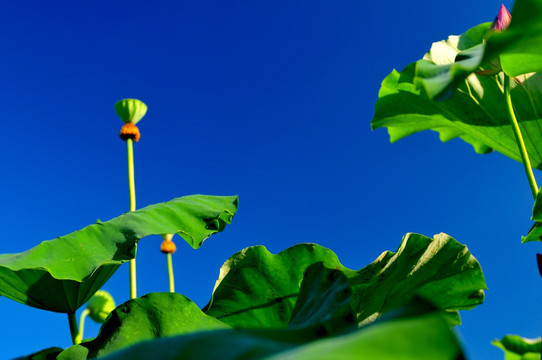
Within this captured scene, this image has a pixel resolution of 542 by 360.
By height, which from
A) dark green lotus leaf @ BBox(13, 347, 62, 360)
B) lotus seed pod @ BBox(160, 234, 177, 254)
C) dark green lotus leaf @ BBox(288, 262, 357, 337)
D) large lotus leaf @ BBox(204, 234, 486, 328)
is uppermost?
lotus seed pod @ BBox(160, 234, 177, 254)

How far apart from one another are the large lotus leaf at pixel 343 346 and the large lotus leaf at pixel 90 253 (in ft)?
2.87

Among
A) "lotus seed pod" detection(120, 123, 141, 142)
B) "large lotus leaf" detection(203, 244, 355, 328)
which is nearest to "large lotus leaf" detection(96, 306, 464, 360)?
"large lotus leaf" detection(203, 244, 355, 328)

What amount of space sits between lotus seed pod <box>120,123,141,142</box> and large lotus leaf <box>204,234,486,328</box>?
119 cm

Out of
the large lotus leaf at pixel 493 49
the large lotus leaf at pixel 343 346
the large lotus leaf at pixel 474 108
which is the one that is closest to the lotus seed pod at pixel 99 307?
the large lotus leaf at pixel 474 108

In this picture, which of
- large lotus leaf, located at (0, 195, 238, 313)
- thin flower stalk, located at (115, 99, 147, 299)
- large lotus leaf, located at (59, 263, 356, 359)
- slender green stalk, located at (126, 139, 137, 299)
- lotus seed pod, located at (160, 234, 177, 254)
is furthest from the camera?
lotus seed pod, located at (160, 234, 177, 254)

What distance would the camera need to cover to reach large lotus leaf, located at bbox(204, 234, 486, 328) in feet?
2.53

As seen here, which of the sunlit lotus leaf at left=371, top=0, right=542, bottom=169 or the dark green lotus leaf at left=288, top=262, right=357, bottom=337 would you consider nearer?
the dark green lotus leaf at left=288, top=262, right=357, bottom=337

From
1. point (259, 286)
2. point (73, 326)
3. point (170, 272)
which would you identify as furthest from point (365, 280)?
point (170, 272)

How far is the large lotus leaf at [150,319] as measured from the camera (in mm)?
724

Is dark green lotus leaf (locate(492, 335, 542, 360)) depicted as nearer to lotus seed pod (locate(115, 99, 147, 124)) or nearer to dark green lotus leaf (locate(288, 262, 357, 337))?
dark green lotus leaf (locate(288, 262, 357, 337))

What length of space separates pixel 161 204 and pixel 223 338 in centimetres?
129

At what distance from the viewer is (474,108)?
1.27 meters

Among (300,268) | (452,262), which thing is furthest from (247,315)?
(452,262)

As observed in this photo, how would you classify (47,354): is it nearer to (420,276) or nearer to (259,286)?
(259,286)
